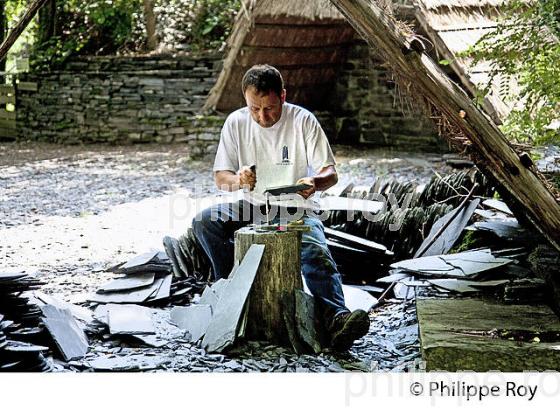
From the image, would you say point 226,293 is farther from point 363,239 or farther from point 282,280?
point 363,239

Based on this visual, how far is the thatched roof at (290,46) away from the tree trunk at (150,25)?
257 centimetres

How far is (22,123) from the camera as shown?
11.4 m

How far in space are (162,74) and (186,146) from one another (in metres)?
1.11

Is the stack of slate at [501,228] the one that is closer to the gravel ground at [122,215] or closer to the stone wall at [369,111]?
the gravel ground at [122,215]

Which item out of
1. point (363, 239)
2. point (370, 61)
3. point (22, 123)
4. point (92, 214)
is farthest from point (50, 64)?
point (363, 239)

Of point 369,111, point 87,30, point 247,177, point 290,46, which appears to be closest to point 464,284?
point 247,177

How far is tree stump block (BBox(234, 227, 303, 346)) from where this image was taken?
12.0 ft

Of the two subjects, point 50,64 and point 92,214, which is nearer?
point 92,214

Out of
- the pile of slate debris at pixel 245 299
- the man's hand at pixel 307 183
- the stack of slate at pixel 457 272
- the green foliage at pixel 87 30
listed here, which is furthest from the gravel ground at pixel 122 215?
the green foliage at pixel 87 30

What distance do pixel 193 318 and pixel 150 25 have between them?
8514 mm

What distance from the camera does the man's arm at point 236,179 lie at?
12.4 feet

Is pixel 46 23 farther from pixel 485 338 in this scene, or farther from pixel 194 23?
pixel 485 338

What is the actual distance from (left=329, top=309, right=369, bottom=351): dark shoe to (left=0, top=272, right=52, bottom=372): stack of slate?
1177 mm

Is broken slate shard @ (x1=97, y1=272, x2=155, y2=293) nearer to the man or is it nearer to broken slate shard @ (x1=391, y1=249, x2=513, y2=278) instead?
the man
